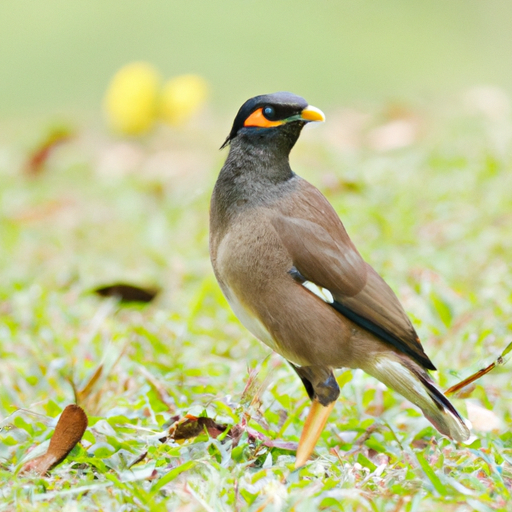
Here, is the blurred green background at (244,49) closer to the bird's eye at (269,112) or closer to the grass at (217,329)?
the grass at (217,329)

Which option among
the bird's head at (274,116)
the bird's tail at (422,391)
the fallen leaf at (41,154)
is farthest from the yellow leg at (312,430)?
the fallen leaf at (41,154)

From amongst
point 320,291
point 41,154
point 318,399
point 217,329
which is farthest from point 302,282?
point 41,154

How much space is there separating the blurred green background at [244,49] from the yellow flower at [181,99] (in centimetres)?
162

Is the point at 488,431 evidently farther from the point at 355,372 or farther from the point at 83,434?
the point at 83,434

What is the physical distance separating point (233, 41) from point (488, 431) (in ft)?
28.5

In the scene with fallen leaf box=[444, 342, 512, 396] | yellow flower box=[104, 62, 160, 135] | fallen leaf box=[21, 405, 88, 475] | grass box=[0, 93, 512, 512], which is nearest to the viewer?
grass box=[0, 93, 512, 512]

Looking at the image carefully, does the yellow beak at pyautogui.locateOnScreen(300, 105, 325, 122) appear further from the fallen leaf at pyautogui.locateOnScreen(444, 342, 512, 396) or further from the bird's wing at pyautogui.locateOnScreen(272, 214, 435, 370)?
the fallen leaf at pyautogui.locateOnScreen(444, 342, 512, 396)

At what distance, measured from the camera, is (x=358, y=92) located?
1025 centimetres

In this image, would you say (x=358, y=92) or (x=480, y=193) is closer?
(x=480, y=193)

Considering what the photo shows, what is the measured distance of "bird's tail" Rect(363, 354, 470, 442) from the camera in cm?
287

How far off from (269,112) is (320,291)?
0.66m

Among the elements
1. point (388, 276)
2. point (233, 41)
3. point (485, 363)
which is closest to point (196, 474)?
point (485, 363)

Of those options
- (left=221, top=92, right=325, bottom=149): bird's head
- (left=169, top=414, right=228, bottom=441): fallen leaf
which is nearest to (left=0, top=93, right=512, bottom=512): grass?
(left=169, top=414, right=228, bottom=441): fallen leaf

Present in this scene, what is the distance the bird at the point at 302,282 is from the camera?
2.87 m
